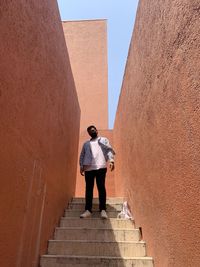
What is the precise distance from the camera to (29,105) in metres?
2.14

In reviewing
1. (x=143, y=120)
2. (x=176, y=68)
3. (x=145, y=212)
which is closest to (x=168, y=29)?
(x=176, y=68)

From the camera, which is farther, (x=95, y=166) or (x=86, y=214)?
(x=95, y=166)

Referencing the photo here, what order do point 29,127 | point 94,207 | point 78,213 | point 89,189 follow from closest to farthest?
point 29,127, point 89,189, point 78,213, point 94,207

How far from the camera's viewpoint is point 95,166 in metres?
3.54

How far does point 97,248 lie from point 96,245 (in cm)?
3

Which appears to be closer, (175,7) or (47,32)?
(175,7)

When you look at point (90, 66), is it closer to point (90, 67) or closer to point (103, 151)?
point (90, 67)

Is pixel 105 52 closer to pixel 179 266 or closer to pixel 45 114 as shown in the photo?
pixel 45 114

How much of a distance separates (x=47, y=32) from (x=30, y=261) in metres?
2.07

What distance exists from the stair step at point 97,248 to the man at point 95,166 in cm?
57

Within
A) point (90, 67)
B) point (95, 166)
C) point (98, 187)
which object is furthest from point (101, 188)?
point (90, 67)

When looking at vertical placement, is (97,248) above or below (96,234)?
below

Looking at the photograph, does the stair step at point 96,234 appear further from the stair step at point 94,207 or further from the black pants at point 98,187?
the stair step at point 94,207

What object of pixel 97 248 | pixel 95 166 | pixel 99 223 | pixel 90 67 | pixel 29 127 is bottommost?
pixel 97 248
